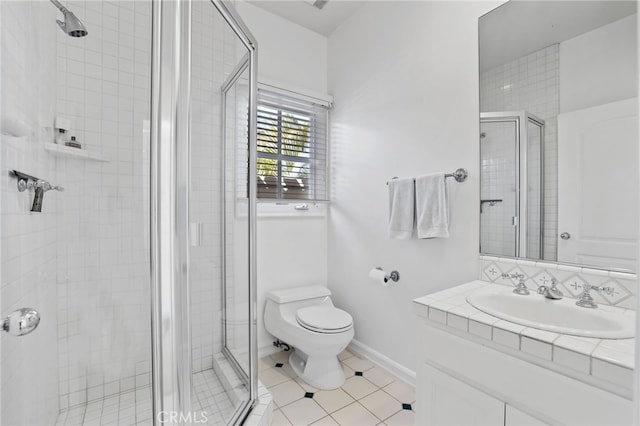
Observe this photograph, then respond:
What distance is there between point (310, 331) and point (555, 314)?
118 centimetres

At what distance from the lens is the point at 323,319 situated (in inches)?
73.2

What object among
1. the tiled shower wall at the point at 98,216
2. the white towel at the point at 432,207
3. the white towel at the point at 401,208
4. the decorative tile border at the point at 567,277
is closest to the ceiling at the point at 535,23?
the white towel at the point at 432,207

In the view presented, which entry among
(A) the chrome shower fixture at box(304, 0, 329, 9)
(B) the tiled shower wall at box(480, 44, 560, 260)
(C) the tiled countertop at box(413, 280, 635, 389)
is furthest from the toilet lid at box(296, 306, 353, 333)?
(A) the chrome shower fixture at box(304, 0, 329, 9)

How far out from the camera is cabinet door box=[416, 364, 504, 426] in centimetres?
93

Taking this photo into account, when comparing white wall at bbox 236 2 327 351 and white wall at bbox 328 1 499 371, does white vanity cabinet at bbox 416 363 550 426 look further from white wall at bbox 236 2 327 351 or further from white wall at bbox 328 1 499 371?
white wall at bbox 236 2 327 351

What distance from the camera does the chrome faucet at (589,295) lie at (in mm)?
1076

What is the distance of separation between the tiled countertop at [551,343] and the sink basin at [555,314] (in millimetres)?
21

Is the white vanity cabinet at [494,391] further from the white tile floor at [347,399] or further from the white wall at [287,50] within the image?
the white wall at [287,50]

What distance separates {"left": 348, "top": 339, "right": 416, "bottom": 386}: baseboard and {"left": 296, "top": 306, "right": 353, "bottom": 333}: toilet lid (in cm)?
39

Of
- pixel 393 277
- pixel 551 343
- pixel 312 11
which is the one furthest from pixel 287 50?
pixel 551 343

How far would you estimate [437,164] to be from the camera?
66.3 inches

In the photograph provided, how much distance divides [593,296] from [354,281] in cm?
138

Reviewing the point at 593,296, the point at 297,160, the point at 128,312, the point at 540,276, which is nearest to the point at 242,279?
the point at 128,312

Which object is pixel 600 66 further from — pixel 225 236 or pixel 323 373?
pixel 323 373
